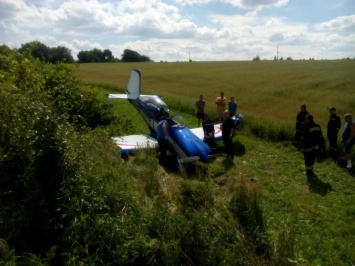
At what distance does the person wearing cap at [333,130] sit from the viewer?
977cm

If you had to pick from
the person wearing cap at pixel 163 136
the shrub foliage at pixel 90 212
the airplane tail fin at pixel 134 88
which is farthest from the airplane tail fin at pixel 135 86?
the shrub foliage at pixel 90 212

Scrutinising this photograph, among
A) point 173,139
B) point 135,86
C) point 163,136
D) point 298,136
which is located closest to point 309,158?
point 298,136

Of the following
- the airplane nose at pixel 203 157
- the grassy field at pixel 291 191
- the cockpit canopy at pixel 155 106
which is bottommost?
the grassy field at pixel 291 191

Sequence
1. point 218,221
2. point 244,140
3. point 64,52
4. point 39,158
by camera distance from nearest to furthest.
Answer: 1. point 39,158
2. point 218,221
3. point 244,140
4. point 64,52

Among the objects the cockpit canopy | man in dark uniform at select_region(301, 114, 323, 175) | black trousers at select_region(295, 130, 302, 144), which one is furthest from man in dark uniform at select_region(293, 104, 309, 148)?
the cockpit canopy

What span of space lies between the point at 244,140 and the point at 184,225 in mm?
7889

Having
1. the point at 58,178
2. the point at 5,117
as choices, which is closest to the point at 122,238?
the point at 58,178

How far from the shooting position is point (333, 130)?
984 cm

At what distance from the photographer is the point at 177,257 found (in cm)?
423

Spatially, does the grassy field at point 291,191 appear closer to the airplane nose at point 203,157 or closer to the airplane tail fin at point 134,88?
the airplane nose at point 203,157

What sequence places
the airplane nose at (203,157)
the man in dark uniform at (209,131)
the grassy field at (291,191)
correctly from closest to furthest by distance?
the grassy field at (291,191)
the airplane nose at (203,157)
the man in dark uniform at (209,131)

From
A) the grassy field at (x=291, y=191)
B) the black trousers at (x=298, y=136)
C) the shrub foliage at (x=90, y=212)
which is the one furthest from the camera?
the black trousers at (x=298, y=136)

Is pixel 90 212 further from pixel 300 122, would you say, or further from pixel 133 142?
pixel 300 122

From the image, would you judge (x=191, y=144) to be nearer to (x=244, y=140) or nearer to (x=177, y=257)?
(x=244, y=140)
